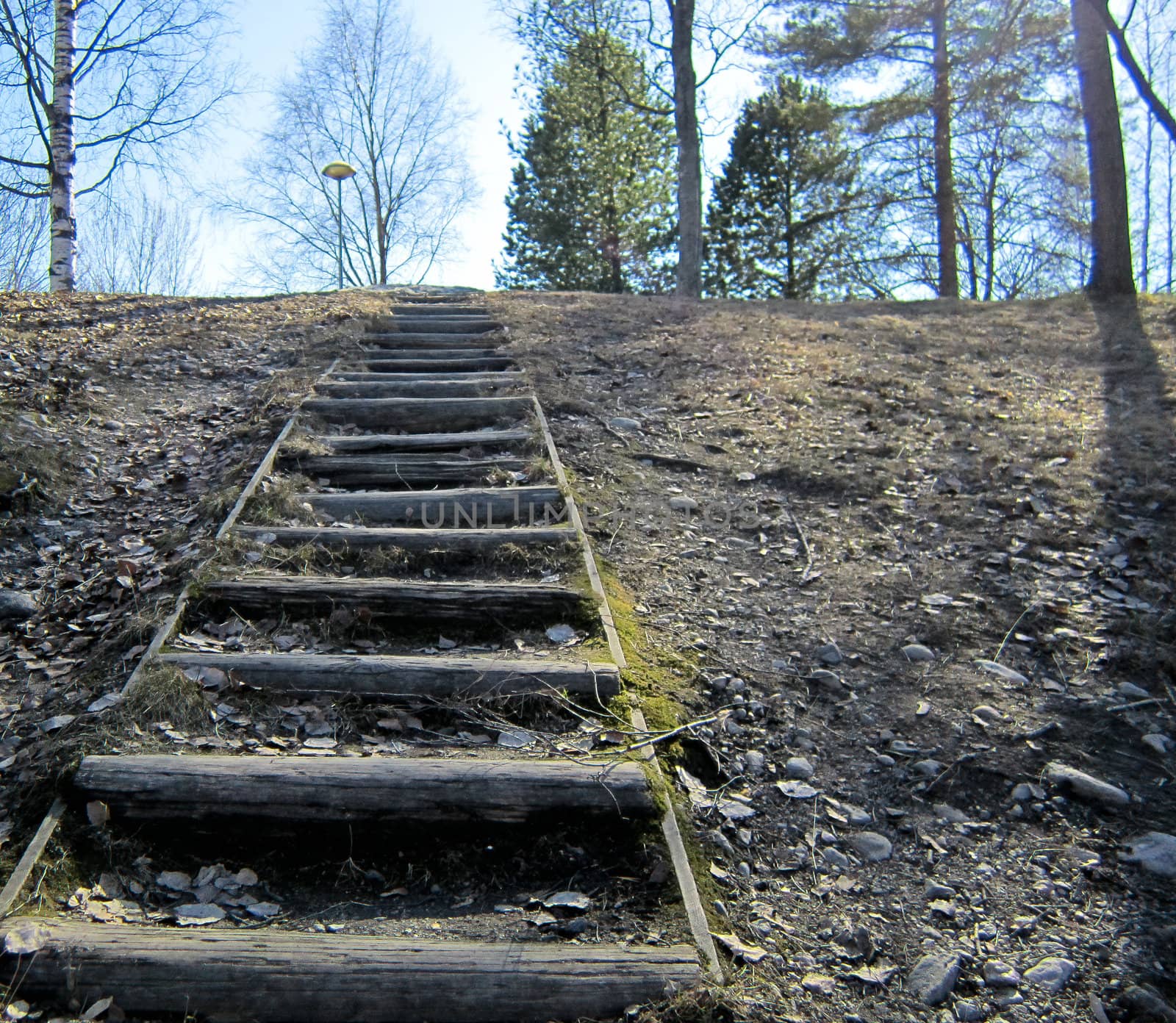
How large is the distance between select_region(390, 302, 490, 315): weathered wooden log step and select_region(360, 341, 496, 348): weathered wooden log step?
0.90 m

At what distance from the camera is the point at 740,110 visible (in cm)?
2239

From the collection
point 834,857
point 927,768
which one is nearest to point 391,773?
point 834,857

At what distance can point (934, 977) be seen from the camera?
183 cm

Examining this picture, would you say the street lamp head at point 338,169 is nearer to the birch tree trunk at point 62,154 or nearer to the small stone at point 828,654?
the birch tree trunk at point 62,154

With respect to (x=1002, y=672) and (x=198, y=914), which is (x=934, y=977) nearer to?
(x=1002, y=672)

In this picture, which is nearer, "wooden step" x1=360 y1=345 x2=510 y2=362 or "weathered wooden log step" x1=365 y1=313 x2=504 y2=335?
"wooden step" x1=360 y1=345 x2=510 y2=362

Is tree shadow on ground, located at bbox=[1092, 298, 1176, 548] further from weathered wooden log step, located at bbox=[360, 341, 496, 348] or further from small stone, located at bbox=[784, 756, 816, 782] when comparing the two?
weathered wooden log step, located at bbox=[360, 341, 496, 348]

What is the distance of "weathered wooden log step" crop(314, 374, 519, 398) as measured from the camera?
536 cm

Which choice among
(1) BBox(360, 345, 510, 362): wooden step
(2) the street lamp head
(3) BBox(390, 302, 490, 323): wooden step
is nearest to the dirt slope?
(1) BBox(360, 345, 510, 362): wooden step

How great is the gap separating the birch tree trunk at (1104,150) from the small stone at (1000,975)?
892cm

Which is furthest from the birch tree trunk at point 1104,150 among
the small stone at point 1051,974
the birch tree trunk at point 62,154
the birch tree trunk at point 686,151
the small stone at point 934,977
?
the birch tree trunk at point 62,154

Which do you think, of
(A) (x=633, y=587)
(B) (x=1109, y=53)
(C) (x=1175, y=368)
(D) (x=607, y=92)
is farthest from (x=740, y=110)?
(A) (x=633, y=587)

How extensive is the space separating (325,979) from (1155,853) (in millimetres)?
2023

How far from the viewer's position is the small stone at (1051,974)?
5.97 ft
